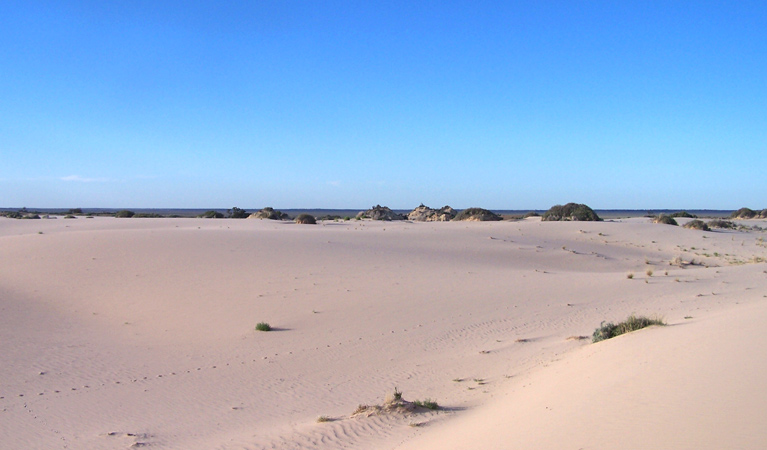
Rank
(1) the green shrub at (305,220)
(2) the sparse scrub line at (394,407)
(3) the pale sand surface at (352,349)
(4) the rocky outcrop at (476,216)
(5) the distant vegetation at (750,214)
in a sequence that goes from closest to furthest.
Answer: (3) the pale sand surface at (352,349) → (2) the sparse scrub line at (394,407) → (1) the green shrub at (305,220) → (4) the rocky outcrop at (476,216) → (5) the distant vegetation at (750,214)

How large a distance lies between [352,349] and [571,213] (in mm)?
30076

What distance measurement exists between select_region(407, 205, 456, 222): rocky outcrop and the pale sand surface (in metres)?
17.0

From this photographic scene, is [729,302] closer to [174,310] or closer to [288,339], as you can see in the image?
[288,339]

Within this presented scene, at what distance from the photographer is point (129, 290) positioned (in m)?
15.0

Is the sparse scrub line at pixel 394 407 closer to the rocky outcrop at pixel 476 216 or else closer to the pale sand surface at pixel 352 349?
the pale sand surface at pixel 352 349

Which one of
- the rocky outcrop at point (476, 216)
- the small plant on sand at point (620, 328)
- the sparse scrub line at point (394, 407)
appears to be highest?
the rocky outcrop at point (476, 216)

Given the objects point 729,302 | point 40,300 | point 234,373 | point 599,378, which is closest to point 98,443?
point 234,373

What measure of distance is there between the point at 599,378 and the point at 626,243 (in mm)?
23126

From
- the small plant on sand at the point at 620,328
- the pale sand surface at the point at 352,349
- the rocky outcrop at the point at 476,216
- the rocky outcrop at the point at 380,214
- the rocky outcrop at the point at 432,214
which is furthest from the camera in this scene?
the rocky outcrop at the point at 380,214

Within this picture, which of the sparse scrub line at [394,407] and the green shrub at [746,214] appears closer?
the sparse scrub line at [394,407]

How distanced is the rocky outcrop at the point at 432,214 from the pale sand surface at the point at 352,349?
16984 millimetres

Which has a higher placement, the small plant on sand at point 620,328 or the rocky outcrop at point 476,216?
the rocky outcrop at point 476,216

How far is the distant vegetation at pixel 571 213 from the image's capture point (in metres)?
36.5

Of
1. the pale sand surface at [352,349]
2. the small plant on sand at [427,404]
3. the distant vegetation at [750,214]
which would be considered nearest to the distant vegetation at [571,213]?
the pale sand surface at [352,349]
